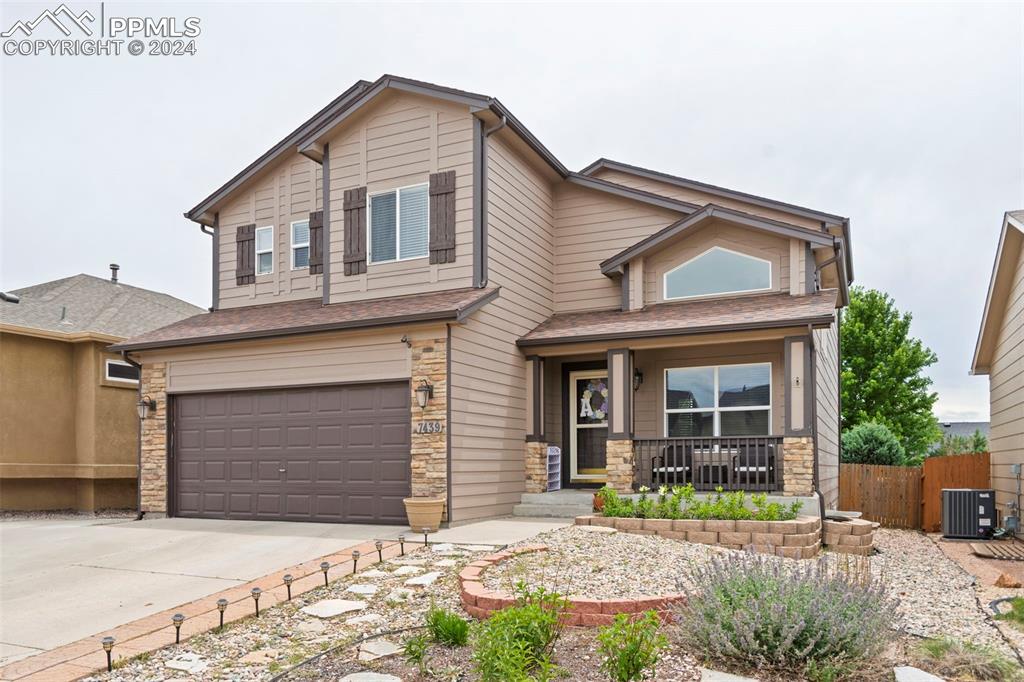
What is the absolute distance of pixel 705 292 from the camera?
44.7ft

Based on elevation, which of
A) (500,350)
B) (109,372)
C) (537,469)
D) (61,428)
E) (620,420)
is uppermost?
(500,350)

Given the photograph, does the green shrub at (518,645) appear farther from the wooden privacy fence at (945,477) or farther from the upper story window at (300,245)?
the wooden privacy fence at (945,477)

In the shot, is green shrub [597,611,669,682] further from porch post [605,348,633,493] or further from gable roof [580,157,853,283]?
gable roof [580,157,853,283]

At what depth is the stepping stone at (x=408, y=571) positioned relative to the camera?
8289mm

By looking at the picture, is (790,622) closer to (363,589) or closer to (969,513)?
(363,589)

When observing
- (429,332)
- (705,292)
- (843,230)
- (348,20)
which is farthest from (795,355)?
(348,20)

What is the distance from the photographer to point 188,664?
18.7 ft

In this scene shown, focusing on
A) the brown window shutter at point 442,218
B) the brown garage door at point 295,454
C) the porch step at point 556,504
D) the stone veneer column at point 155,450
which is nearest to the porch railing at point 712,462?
the porch step at point 556,504

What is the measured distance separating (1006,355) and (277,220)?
535 inches

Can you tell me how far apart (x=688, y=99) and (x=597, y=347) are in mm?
6491

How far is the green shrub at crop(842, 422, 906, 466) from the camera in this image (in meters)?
19.9

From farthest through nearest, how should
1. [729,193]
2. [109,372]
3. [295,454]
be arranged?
1. [109,372]
2. [729,193]
3. [295,454]

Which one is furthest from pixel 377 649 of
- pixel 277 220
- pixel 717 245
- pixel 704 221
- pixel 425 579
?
pixel 277 220

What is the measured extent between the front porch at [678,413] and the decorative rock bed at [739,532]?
5.07 feet
